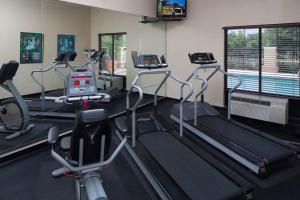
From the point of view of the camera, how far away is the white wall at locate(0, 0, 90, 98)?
391 cm

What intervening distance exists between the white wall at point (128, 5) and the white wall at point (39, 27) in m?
0.22

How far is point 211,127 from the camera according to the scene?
14.8 feet

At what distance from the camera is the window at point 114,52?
588 cm

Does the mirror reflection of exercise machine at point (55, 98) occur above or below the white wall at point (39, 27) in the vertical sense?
below

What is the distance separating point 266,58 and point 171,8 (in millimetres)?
2894

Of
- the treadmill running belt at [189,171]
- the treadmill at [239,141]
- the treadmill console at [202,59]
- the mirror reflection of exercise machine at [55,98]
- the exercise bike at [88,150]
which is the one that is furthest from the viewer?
the treadmill console at [202,59]

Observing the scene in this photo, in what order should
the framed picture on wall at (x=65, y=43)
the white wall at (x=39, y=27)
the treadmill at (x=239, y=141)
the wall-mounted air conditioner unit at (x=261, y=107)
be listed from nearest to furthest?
the treadmill at (x=239, y=141) → the white wall at (x=39, y=27) → the framed picture on wall at (x=65, y=43) → the wall-mounted air conditioner unit at (x=261, y=107)

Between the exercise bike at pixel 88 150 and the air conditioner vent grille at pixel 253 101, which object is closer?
the exercise bike at pixel 88 150

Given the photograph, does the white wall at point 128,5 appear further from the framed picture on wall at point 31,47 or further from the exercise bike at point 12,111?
the exercise bike at point 12,111

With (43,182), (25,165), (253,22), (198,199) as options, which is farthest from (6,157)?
(253,22)

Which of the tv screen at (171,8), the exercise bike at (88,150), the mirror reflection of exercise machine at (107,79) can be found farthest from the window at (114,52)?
the exercise bike at (88,150)

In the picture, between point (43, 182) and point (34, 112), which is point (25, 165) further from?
point (34, 112)

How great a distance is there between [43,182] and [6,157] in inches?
37.3

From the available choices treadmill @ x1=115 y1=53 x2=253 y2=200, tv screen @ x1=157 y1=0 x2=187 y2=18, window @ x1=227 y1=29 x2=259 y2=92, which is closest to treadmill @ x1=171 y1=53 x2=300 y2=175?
treadmill @ x1=115 y1=53 x2=253 y2=200
